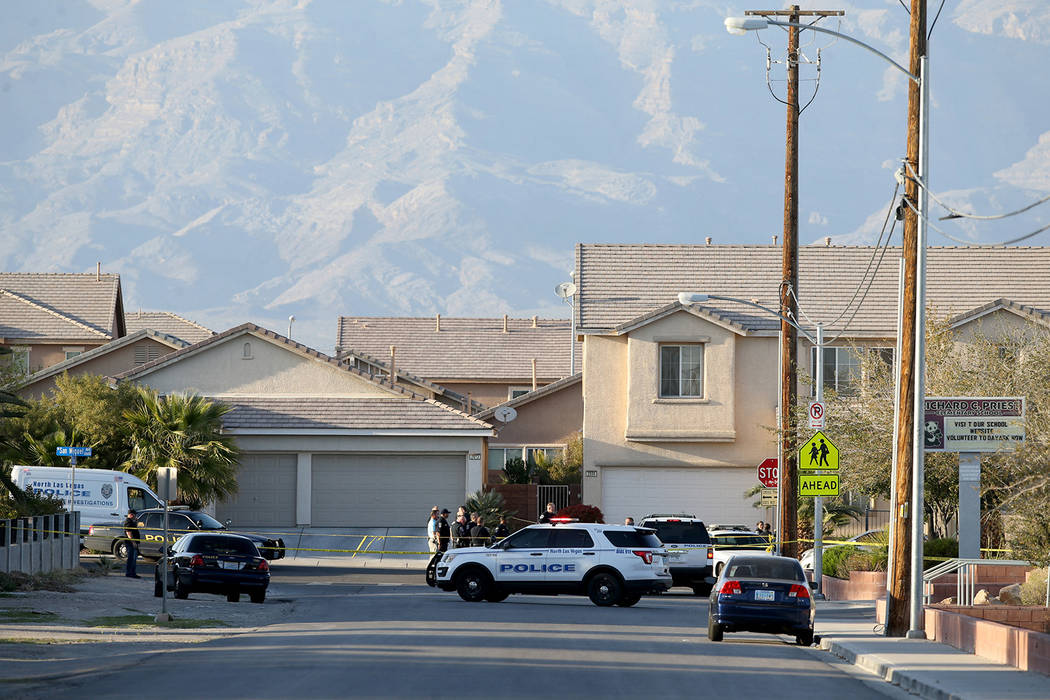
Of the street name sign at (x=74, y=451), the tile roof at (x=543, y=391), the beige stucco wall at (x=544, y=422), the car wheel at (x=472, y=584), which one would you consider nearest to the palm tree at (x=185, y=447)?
the street name sign at (x=74, y=451)

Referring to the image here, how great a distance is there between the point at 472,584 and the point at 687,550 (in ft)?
22.5

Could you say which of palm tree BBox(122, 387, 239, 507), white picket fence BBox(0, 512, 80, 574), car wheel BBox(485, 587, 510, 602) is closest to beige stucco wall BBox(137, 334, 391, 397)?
palm tree BBox(122, 387, 239, 507)

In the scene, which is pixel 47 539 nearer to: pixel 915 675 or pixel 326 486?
pixel 326 486

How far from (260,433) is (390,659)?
94.1 ft

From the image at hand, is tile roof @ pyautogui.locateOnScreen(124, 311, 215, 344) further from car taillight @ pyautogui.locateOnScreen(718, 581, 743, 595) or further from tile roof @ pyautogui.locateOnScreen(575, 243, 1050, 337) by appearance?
car taillight @ pyautogui.locateOnScreen(718, 581, 743, 595)

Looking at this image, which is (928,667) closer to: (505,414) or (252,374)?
(252,374)

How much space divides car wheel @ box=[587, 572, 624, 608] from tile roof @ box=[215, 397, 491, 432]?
671 inches

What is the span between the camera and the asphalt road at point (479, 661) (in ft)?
48.5

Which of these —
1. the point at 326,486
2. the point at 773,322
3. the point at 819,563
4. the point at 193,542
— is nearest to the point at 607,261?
the point at 773,322

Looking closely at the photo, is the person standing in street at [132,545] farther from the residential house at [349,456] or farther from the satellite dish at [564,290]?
the satellite dish at [564,290]

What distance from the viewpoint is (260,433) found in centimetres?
4528

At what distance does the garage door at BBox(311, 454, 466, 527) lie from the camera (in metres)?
46.0

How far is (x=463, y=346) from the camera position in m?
67.1

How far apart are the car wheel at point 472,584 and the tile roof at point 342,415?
55.3 feet
